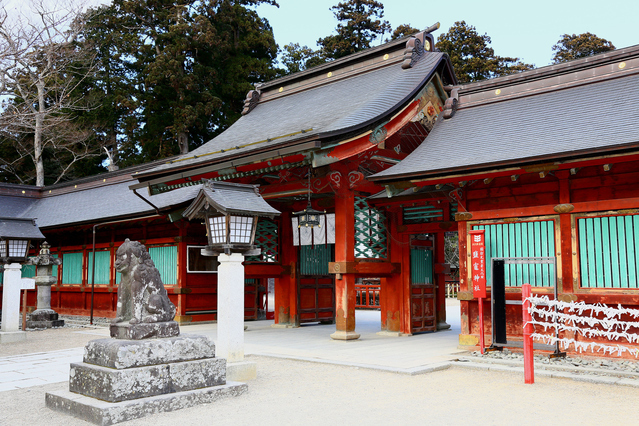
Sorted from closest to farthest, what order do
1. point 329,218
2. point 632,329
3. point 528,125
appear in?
point 632,329, point 528,125, point 329,218

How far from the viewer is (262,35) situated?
1174 inches

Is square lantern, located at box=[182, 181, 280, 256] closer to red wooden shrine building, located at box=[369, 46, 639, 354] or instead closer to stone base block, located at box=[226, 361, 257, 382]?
stone base block, located at box=[226, 361, 257, 382]

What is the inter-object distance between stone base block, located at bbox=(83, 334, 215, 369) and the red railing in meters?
16.8

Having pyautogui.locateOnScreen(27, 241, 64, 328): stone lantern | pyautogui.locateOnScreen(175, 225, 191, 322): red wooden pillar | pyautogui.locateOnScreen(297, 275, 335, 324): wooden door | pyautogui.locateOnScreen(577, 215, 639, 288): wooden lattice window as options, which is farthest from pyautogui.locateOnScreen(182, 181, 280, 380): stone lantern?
pyautogui.locateOnScreen(27, 241, 64, 328): stone lantern

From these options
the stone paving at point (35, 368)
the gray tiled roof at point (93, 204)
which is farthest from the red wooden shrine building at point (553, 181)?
the gray tiled roof at point (93, 204)

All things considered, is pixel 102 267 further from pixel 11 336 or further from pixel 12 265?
pixel 11 336

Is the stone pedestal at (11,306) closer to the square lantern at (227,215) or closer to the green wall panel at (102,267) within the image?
the green wall panel at (102,267)

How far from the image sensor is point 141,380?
5.67m

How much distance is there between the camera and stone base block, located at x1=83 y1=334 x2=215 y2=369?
5.68 metres

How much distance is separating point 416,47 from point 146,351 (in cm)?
996

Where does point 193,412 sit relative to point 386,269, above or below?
below

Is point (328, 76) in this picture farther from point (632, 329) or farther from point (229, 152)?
point (632, 329)

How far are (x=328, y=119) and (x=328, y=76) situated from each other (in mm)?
4058

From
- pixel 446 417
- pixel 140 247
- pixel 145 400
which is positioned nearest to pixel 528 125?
pixel 446 417
